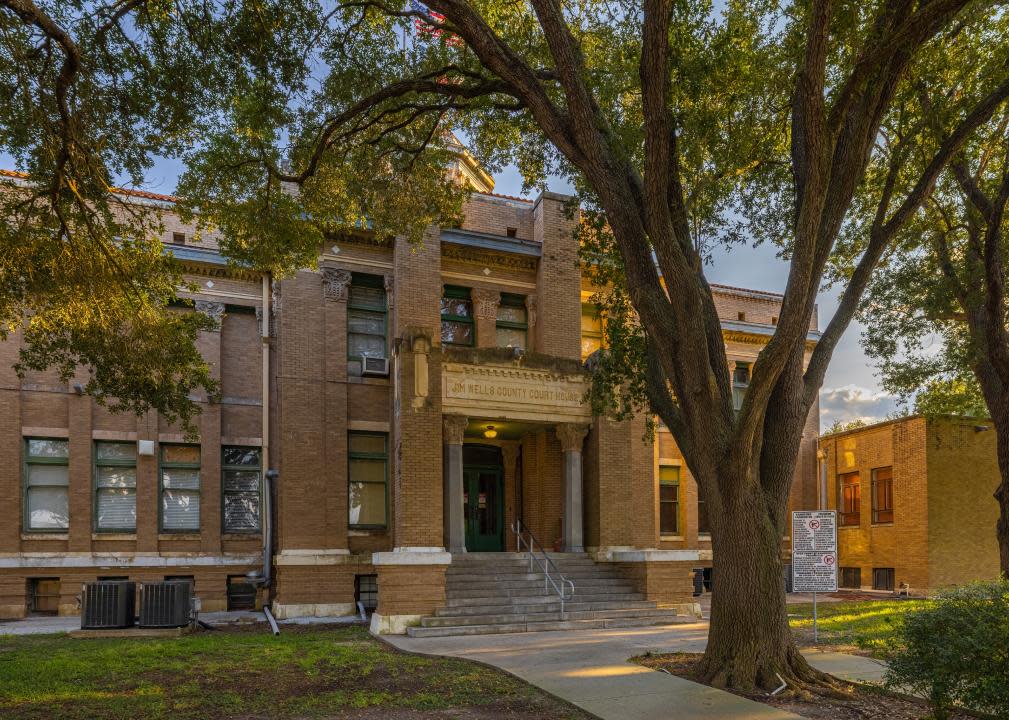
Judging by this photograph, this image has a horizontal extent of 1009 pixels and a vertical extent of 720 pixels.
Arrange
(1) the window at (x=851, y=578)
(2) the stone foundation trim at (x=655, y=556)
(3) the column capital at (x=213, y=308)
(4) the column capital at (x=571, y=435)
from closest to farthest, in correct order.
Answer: (2) the stone foundation trim at (x=655, y=556) < (4) the column capital at (x=571, y=435) < (3) the column capital at (x=213, y=308) < (1) the window at (x=851, y=578)

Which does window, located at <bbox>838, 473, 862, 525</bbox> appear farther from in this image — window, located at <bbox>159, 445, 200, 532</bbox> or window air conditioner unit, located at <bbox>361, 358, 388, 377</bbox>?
window, located at <bbox>159, 445, 200, 532</bbox>

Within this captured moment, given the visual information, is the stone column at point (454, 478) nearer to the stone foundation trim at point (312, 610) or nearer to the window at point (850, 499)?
the stone foundation trim at point (312, 610)

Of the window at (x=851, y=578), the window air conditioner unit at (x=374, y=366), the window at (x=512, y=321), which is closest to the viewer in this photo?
the window air conditioner unit at (x=374, y=366)

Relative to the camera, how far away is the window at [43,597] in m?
18.3

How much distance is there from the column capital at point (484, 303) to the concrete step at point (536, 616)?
844cm

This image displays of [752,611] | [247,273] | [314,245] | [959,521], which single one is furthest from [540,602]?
[959,521]

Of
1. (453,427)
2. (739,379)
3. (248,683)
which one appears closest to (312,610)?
(453,427)

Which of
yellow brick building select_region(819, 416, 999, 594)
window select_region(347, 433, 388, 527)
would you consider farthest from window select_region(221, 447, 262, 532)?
yellow brick building select_region(819, 416, 999, 594)

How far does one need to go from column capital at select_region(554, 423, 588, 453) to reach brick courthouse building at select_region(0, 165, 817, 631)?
0.06 m

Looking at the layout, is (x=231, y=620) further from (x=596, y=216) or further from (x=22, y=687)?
(x=596, y=216)

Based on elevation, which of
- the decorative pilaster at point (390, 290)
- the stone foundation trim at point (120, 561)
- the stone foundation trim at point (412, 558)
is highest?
the decorative pilaster at point (390, 290)

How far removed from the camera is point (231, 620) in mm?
17266

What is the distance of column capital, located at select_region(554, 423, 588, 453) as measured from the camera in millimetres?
18250

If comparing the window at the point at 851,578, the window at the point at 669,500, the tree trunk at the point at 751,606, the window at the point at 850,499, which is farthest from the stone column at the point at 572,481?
the window at the point at 851,578
